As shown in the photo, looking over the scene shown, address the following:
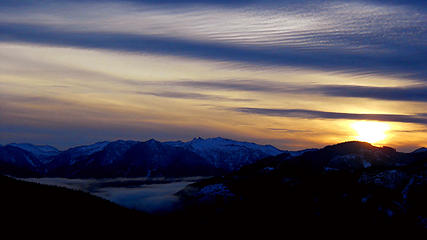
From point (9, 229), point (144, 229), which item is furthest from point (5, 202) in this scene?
point (144, 229)

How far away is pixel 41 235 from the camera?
61688 mm

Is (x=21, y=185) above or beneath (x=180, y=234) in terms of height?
above

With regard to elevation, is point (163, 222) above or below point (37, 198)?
below

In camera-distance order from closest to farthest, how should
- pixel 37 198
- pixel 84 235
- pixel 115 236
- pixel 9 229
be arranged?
pixel 9 229
pixel 84 235
pixel 115 236
pixel 37 198

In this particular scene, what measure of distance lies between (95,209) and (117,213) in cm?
443

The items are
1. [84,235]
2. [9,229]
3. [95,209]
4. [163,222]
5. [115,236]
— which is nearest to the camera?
[9,229]

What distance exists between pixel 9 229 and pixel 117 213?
2659 cm

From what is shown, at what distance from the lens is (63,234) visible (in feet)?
211

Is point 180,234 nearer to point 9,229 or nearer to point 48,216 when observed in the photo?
point 48,216

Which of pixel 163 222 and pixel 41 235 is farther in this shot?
pixel 163 222

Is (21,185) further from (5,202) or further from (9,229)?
(9,229)

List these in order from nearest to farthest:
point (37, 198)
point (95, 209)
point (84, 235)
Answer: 1. point (84, 235)
2. point (37, 198)
3. point (95, 209)

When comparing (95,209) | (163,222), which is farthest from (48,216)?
(163,222)

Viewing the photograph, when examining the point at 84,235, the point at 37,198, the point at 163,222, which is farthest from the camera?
the point at 163,222
